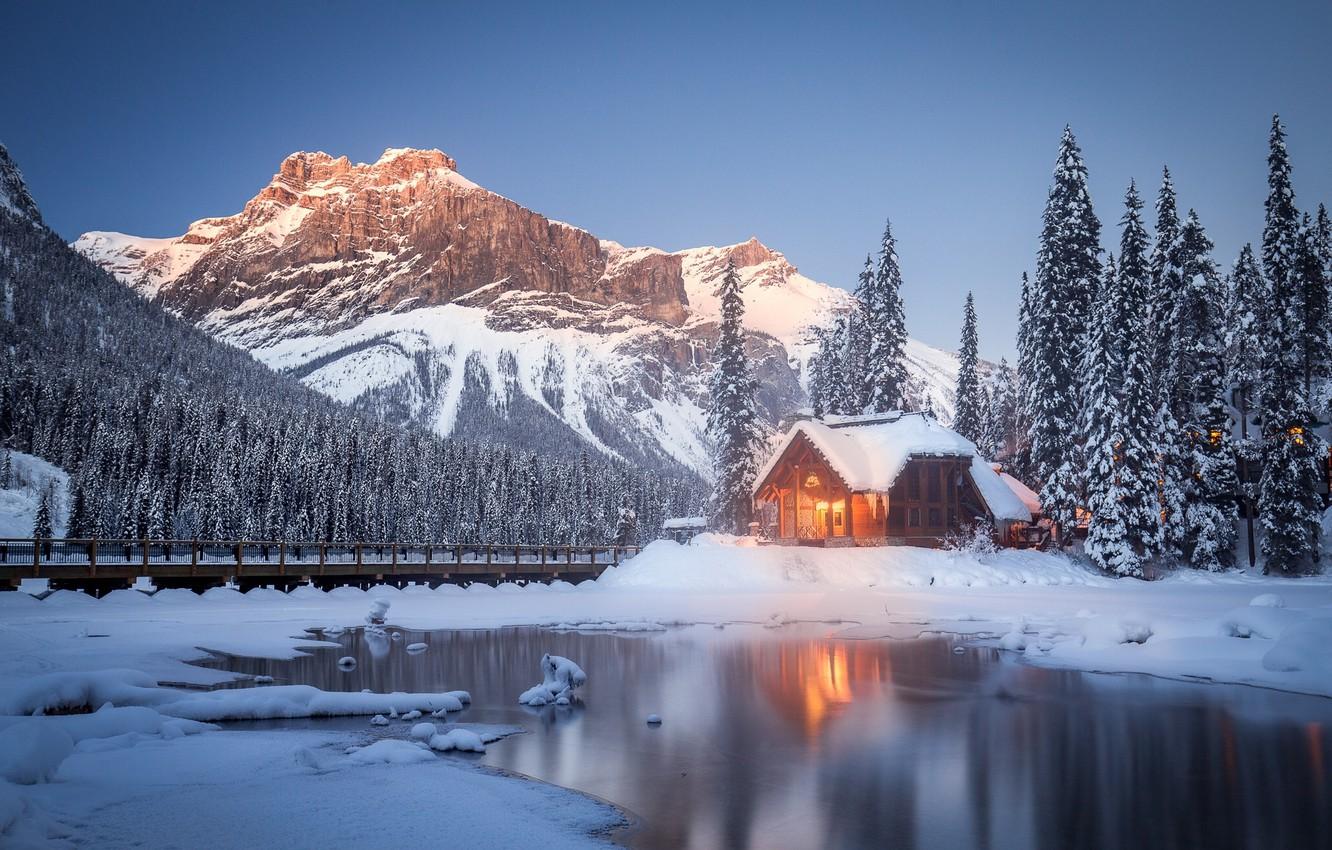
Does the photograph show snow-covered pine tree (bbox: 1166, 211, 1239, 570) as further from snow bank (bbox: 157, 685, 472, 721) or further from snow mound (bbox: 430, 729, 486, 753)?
snow mound (bbox: 430, 729, 486, 753)

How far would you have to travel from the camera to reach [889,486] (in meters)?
46.8

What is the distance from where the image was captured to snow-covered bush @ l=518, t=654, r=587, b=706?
16422 mm

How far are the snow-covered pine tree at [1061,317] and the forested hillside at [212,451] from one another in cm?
3131

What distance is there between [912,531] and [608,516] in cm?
8244

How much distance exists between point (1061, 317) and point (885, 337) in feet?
42.7

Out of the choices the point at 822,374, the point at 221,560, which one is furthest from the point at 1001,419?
the point at 221,560

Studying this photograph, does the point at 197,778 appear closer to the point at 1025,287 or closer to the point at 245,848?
the point at 245,848

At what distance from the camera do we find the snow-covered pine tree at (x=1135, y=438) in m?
41.5

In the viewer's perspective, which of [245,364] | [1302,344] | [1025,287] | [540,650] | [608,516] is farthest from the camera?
[245,364]

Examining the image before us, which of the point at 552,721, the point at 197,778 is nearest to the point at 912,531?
the point at 552,721

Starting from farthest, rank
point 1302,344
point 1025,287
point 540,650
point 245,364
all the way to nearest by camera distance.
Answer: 1. point 245,364
2. point 1025,287
3. point 1302,344
4. point 540,650

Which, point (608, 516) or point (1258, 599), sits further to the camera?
point (608, 516)

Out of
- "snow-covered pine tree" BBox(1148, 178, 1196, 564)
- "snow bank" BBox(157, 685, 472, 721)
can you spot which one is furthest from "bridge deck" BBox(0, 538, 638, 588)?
"snow-covered pine tree" BBox(1148, 178, 1196, 564)

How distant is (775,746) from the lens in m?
13.1
